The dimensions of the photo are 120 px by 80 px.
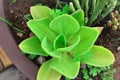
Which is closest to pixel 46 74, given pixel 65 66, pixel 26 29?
pixel 65 66

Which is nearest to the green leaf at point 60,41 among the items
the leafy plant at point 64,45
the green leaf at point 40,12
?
the leafy plant at point 64,45

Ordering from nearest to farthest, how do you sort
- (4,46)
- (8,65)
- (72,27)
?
1. (72,27)
2. (4,46)
3. (8,65)

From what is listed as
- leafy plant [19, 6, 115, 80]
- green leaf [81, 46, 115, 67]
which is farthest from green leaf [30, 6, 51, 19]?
green leaf [81, 46, 115, 67]

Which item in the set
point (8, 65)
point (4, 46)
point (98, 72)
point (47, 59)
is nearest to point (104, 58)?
point (98, 72)

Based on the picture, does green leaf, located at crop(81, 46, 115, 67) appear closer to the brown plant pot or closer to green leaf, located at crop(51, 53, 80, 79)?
green leaf, located at crop(51, 53, 80, 79)

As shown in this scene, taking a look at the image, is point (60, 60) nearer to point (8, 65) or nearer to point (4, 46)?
point (4, 46)

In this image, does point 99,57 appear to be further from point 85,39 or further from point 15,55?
point 15,55
